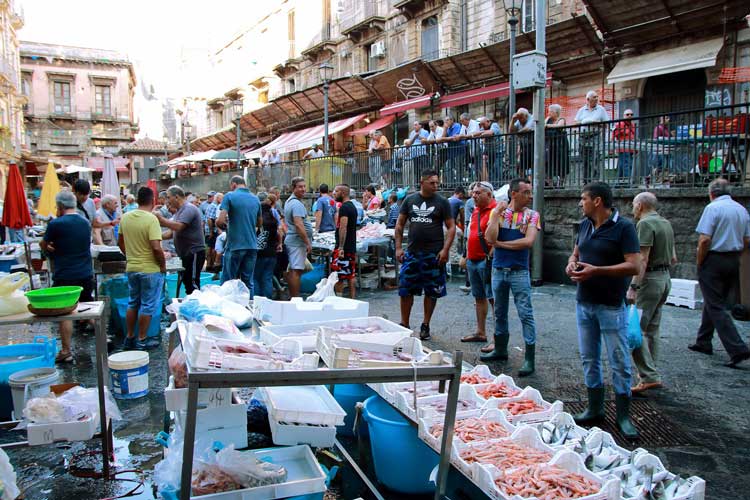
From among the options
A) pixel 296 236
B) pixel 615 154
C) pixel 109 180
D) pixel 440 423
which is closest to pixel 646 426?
pixel 440 423

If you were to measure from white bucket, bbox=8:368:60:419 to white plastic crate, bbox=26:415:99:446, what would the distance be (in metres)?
0.70

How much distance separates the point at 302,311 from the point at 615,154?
8892 mm

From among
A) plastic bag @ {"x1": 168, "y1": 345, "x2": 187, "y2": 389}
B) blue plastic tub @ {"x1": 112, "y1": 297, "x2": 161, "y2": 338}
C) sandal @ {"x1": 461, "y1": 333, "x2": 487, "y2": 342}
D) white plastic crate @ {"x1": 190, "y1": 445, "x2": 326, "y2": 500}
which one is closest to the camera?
white plastic crate @ {"x1": 190, "y1": 445, "x2": 326, "y2": 500}

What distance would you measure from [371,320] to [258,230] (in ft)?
17.5

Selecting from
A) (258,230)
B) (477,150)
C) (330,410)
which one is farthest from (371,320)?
(477,150)

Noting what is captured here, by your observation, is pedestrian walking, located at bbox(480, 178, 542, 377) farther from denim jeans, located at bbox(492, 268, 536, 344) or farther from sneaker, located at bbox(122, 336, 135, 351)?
sneaker, located at bbox(122, 336, 135, 351)

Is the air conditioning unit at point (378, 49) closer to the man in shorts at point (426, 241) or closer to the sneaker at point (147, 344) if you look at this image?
the man in shorts at point (426, 241)

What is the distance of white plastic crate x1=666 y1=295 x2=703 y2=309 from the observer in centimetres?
919

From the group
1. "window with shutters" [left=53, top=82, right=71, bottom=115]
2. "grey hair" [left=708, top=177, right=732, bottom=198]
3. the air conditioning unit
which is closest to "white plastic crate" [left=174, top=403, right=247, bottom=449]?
"grey hair" [left=708, top=177, right=732, bottom=198]

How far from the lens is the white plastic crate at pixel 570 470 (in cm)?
269

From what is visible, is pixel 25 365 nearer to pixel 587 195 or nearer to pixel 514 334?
pixel 587 195

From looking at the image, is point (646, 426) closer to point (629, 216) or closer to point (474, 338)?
point (474, 338)

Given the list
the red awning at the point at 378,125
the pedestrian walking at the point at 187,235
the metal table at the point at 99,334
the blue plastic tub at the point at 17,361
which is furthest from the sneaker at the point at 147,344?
the red awning at the point at 378,125

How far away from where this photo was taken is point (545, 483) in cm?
282
